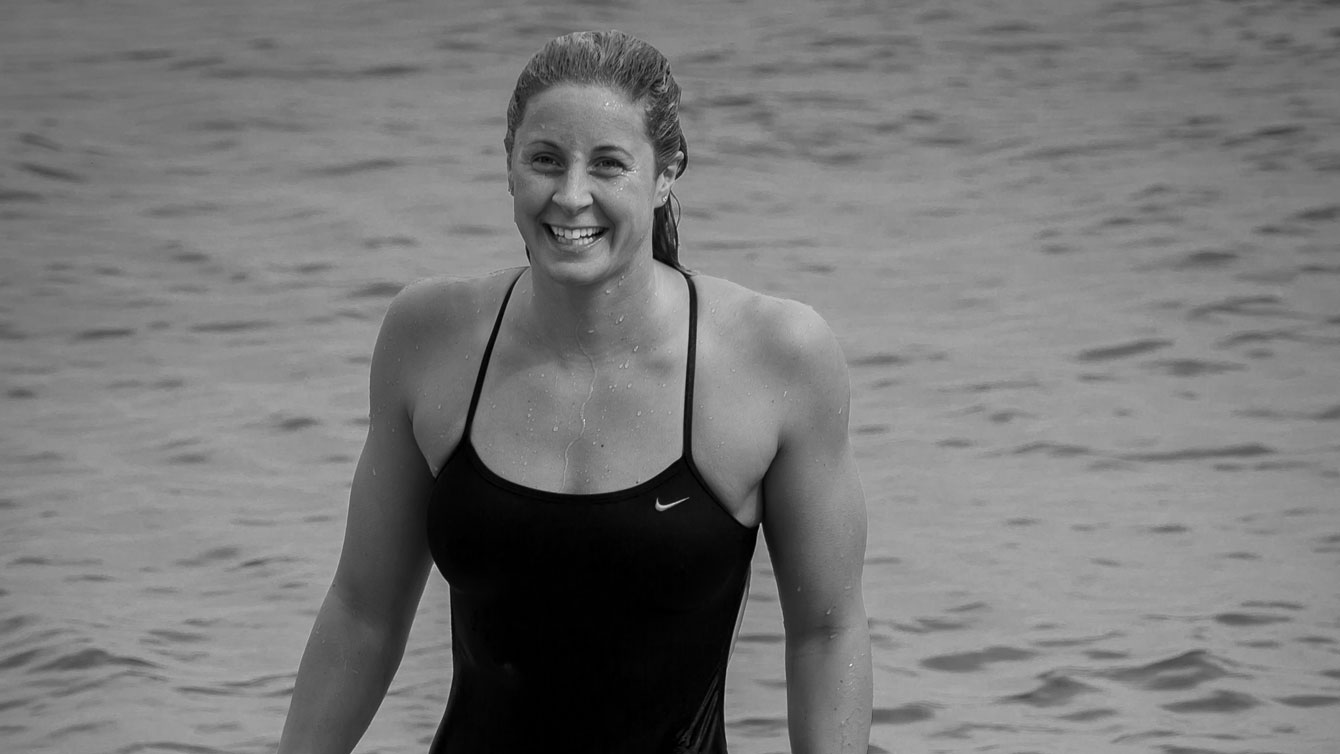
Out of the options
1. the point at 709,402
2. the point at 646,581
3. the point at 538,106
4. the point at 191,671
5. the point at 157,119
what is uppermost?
the point at 538,106

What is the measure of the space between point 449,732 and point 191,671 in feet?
11.7

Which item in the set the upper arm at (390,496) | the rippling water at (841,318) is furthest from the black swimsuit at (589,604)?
the rippling water at (841,318)

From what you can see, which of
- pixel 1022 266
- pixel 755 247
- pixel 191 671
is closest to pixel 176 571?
pixel 191 671

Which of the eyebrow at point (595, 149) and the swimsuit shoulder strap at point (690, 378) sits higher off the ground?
the eyebrow at point (595, 149)

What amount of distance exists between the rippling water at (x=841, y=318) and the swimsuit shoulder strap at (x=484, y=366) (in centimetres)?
301

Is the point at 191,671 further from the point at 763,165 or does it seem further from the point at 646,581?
the point at 763,165

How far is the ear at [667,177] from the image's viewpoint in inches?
91.7

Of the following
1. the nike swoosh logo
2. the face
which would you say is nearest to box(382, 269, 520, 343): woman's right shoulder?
the face

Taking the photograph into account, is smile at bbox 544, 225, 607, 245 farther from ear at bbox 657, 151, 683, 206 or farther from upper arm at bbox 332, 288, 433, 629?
upper arm at bbox 332, 288, 433, 629

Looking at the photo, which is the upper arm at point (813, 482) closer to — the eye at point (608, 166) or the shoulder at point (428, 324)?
the eye at point (608, 166)

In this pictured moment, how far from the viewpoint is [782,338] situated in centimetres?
235

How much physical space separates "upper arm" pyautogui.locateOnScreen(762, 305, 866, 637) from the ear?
211 mm

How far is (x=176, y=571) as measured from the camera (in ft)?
21.5

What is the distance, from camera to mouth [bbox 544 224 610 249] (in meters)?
2.23
